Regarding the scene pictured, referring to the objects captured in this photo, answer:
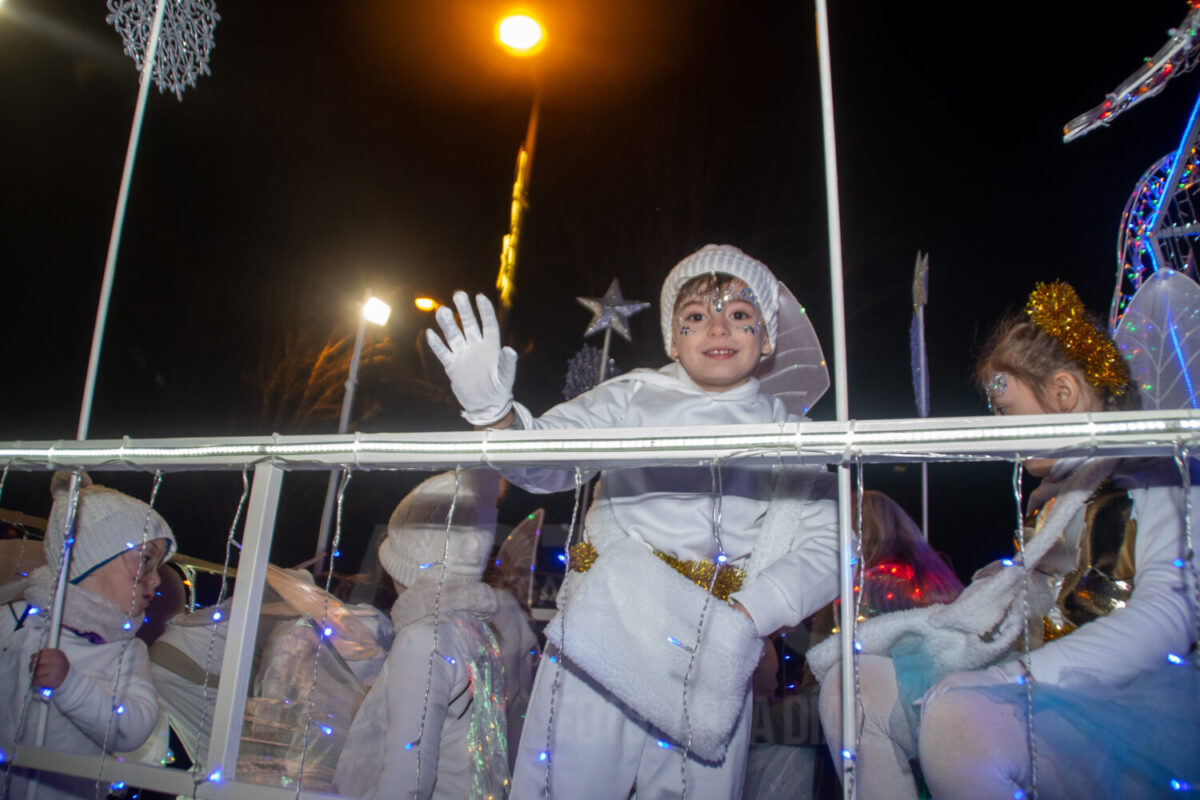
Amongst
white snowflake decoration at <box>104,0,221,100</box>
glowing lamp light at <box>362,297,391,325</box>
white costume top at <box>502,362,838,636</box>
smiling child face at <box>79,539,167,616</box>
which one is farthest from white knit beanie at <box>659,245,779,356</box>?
glowing lamp light at <box>362,297,391,325</box>

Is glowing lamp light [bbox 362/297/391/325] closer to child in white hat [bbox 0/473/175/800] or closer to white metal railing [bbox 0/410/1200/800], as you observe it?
child in white hat [bbox 0/473/175/800]

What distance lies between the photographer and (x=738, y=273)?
1.83m

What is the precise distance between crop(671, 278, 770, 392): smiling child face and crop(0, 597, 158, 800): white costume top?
1.51 meters

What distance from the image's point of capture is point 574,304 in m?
5.49

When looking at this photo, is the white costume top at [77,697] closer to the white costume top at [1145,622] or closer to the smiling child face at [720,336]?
the smiling child face at [720,336]

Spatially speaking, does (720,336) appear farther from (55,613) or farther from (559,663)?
(55,613)

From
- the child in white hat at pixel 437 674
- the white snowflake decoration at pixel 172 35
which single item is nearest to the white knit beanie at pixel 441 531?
the child in white hat at pixel 437 674

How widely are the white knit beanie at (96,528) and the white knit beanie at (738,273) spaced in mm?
1600

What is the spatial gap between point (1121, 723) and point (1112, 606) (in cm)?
24

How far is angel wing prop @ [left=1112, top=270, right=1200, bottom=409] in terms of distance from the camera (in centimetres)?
148

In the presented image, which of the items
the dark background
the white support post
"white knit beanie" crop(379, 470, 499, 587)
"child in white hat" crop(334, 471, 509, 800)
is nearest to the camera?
the white support post

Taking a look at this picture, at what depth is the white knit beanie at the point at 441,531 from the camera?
7.22 feet

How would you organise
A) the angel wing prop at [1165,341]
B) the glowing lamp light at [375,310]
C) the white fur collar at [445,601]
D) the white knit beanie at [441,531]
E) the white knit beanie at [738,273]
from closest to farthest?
the angel wing prop at [1165,341] → the white knit beanie at [738,273] → the white fur collar at [445,601] → the white knit beanie at [441,531] → the glowing lamp light at [375,310]

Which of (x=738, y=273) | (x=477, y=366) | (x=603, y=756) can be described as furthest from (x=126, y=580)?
(x=738, y=273)
